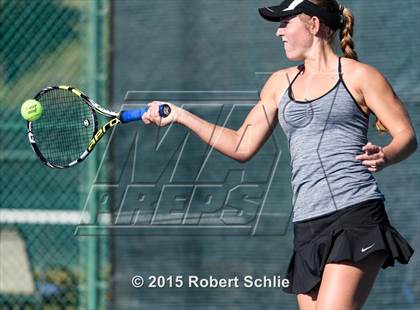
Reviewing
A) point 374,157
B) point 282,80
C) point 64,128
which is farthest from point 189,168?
point 374,157

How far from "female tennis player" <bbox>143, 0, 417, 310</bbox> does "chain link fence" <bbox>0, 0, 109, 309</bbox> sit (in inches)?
79.4

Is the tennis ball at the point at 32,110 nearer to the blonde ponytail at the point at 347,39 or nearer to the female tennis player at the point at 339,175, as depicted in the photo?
the female tennis player at the point at 339,175

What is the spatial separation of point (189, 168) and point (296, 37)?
1.54 metres

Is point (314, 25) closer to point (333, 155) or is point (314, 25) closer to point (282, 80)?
point (282, 80)

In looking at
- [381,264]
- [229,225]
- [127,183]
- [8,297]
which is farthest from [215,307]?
[381,264]

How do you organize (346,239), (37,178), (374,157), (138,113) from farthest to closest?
1. (37,178)
2. (138,113)
3. (346,239)
4. (374,157)

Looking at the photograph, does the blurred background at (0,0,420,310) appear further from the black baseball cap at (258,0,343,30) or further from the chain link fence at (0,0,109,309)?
the black baseball cap at (258,0,343,30)

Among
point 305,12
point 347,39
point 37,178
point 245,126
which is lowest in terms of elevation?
point 37,178

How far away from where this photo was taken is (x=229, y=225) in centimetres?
459

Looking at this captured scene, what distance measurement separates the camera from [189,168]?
4594 mm

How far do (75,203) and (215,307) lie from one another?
38.2 inches

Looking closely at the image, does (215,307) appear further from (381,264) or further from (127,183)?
(381,264)

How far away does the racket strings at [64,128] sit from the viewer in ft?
14.6

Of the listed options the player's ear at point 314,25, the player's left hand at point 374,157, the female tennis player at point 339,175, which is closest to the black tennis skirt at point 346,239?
the female tennis player at point 339,175
